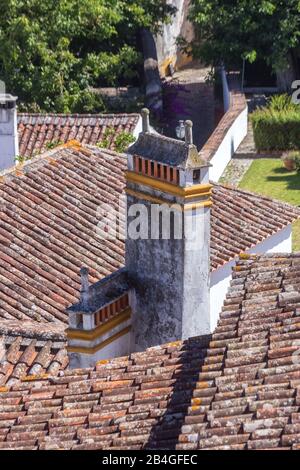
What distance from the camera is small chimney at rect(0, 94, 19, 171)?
2512 cm

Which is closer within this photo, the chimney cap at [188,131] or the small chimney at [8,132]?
the chimney cap at [188,131]

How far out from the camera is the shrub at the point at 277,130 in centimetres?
3303

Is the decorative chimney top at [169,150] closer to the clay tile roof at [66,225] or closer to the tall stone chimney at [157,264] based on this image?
the tall stone chimney at [157,264]

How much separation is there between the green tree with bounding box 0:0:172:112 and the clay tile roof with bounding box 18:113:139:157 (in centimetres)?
621

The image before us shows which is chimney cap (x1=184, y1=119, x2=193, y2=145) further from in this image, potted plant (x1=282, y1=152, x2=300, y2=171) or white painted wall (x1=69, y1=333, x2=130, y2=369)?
potted plant (x1=282, y1=152, x2=300, y2=171)

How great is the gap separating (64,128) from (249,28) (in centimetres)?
1089

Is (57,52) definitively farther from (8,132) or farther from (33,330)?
(33,330)

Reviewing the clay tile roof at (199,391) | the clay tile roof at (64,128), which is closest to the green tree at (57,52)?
the clay tile roof at (64,128)

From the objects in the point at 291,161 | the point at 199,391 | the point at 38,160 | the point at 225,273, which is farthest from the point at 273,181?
the point at 199,391

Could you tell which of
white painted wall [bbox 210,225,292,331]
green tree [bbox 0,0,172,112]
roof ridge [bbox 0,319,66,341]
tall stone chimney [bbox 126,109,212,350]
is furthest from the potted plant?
roof ridge [bbox 0,319,66,341]

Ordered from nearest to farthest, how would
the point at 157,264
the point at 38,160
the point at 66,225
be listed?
the point at 157,264 → the point at 66,225 → the point at 38,160

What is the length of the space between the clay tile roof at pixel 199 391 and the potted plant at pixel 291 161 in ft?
55.7

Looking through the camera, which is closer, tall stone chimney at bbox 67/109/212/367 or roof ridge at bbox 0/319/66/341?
tall stone chimney at bbox 67/109/212/367

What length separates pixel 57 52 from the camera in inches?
1369
